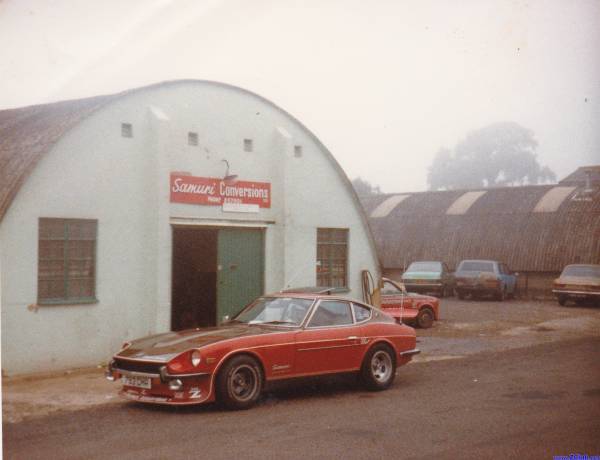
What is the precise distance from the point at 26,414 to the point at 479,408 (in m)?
5.60

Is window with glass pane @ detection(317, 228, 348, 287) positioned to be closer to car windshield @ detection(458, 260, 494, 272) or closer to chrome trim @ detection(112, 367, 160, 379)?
chrome trim @ detection(112, 367, 160, 379)

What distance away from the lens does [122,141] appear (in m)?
13.5

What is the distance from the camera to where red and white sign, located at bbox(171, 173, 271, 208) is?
559 inches

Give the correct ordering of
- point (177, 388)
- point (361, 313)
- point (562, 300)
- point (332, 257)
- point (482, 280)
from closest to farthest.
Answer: point (177, 388), point (361, 313), point (332, 257), point (562, 300), point (482, 280)

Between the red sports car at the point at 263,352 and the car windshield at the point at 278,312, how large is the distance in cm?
1

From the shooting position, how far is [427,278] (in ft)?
104

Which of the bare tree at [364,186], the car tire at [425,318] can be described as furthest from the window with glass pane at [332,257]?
the bare tree at [364,186]

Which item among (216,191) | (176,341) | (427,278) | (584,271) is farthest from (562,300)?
(176,341)

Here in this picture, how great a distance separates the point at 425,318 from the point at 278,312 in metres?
11.0

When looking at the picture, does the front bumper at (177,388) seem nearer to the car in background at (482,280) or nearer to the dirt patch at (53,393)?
the dirt patch at (53,393)

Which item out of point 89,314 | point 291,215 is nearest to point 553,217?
point 291,215

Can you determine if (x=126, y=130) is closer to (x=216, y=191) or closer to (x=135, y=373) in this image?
(x=216, y=191)

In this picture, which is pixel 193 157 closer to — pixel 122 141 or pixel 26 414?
pixel 122 141

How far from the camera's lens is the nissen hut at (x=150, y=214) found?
480 inches
